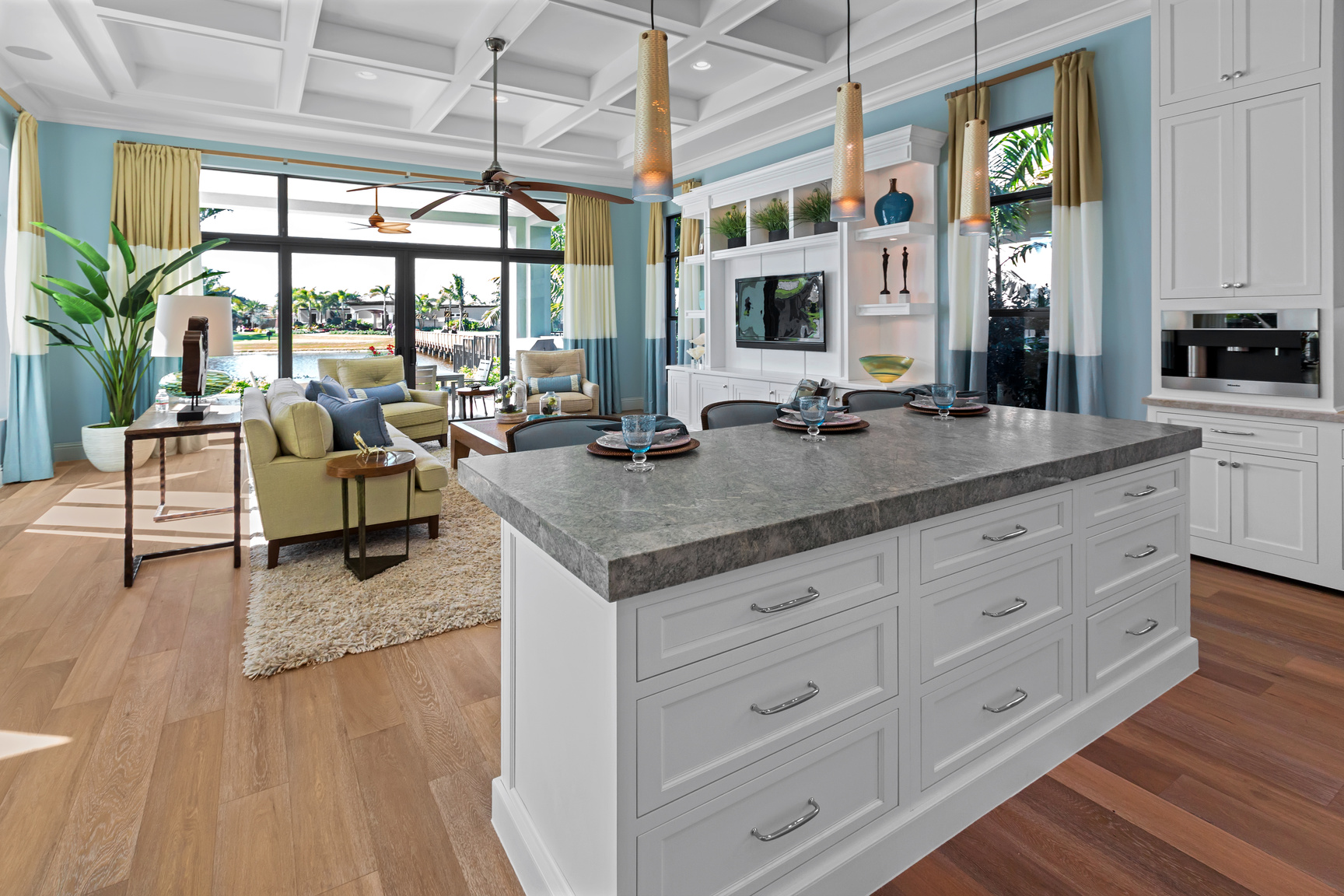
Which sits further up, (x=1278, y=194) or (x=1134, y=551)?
(x=1278, y=194)

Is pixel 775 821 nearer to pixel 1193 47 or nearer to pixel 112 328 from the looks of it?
pixel 1193 47

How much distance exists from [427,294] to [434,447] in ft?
6.11

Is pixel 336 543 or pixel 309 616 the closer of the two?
pixel 309 616

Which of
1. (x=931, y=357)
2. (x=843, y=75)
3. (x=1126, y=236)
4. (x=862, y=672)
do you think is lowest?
(x=862, y=672)

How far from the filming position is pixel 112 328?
6000mm

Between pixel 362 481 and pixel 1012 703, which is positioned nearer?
pixel 1012 703

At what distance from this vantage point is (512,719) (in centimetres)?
158

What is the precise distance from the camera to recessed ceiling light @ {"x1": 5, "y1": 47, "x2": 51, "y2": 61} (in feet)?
14.7

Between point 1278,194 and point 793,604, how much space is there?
3.19 m

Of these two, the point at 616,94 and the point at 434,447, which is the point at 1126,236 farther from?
the point at 434,447

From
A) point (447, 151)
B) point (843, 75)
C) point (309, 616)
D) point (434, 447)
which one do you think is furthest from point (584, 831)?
point (447, 151)

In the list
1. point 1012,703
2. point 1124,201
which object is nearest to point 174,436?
point 1012,703

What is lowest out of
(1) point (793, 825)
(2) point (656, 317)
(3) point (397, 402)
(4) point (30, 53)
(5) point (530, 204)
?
(1) point (793, 825)

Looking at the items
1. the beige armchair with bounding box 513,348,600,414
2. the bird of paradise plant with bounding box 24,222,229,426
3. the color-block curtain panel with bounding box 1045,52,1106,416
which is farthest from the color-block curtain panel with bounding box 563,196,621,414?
the color-block curtain panel with bounding box 1045,52,1106,416
